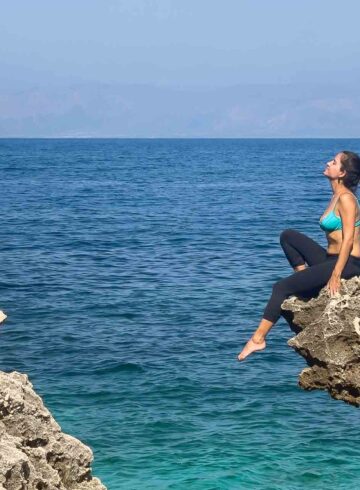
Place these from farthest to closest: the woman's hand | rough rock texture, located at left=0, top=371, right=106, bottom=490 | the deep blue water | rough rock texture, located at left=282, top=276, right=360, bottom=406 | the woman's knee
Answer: the deep blue water, the woman's knee, the woman's hand, rough rock texture, located at left=282, top=276, right=360, bottom=406, rough rock texture, located at left=0, top=371, right=106, bottom=490

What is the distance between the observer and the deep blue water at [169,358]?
20.7 metres

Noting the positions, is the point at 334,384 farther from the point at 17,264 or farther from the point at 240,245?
the point at 240,245

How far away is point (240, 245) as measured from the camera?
177 feet

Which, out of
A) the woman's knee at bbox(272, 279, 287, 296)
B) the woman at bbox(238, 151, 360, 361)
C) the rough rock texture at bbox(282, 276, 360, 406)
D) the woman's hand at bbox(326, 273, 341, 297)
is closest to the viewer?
the rough rock texture at bbox(282, 276, 360, 406)

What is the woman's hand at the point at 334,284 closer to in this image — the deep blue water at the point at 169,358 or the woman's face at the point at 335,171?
the woman's face at the point at 335,171

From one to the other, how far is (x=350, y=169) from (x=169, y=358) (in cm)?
1717

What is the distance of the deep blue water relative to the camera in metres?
20.7

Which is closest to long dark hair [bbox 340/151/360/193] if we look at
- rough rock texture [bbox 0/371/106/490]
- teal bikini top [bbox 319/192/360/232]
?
teal bikini top [bbox 319/192/360/232]

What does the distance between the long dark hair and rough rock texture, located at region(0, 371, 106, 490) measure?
4344 millimetres

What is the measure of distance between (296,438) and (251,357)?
257 inches

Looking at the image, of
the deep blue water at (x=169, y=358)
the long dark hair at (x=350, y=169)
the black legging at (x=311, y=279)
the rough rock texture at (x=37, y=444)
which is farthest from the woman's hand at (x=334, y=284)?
the deep blue water at (x=169, y=358)

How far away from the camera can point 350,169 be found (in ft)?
38.9

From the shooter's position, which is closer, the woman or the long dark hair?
the woman

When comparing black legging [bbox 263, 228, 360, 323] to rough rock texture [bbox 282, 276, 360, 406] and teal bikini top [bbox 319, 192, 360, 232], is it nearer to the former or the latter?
rough rock texture [bbox 282, 276, 360, 406]
